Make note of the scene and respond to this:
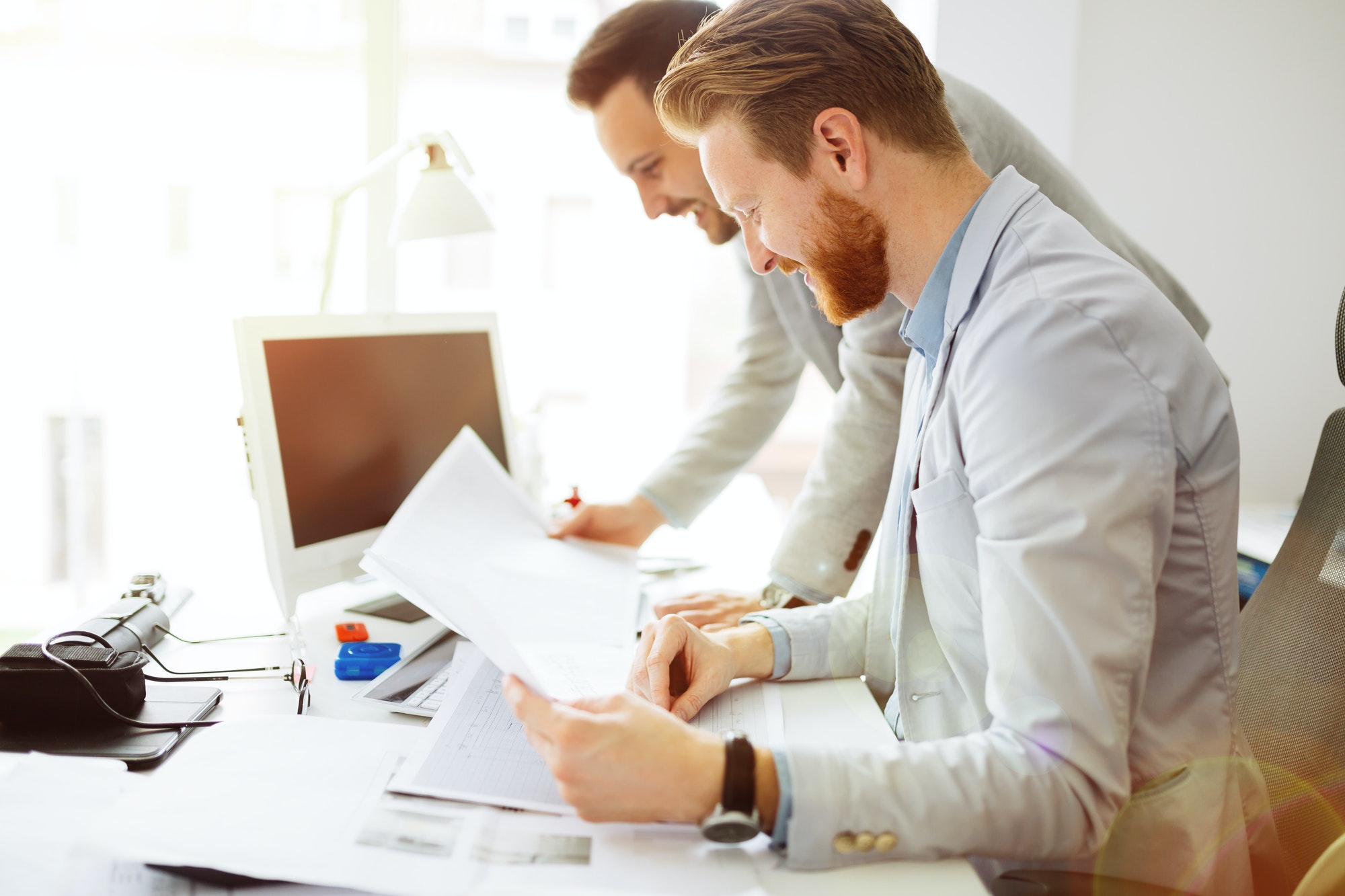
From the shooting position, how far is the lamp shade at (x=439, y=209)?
145 centimetres

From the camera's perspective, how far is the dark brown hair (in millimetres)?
1436

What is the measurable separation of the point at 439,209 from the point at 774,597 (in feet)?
2.56

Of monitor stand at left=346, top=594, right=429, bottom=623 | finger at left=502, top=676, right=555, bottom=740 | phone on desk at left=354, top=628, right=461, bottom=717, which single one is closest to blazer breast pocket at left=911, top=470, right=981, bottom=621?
finger at left=502, top=676, right=555, bottom=740

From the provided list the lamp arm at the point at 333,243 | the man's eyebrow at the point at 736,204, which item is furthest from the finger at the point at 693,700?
the lamp arm at the point at 333,243

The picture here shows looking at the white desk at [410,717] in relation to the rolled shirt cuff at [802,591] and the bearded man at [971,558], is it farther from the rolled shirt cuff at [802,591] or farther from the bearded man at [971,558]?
the rolled shirt cuff at [802,591]

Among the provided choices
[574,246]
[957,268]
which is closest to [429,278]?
[574,246]

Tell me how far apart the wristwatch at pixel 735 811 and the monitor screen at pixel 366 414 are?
725 mm

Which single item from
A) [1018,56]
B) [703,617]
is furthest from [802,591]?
[1018,56]

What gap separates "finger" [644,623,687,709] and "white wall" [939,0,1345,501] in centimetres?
205

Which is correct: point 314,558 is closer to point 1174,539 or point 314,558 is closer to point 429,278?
point 1174,539

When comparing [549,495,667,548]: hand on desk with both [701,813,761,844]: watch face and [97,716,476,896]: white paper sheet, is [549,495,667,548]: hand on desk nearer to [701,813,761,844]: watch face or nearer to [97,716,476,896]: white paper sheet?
[97,716,476,896]: white paper sheet

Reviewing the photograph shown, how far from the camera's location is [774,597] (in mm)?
1256

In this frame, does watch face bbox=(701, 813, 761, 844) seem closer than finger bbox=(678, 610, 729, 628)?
Yes

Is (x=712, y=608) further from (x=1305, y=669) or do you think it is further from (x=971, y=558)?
(x=1305, y=669)
